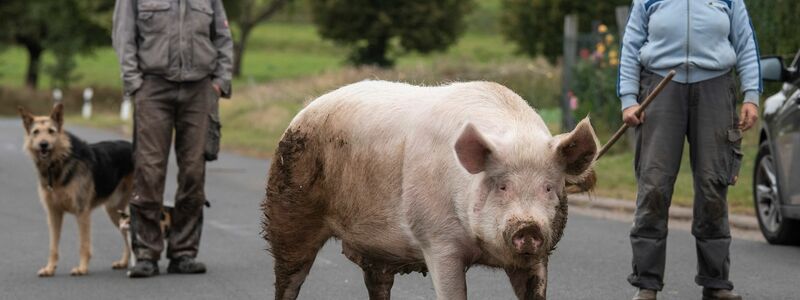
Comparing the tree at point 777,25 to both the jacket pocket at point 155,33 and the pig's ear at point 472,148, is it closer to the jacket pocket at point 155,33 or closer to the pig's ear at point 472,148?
the jacket pocket at point 155,33

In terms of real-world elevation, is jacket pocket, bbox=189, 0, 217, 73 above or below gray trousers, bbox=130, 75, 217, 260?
above

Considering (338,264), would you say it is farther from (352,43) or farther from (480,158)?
(352,43)

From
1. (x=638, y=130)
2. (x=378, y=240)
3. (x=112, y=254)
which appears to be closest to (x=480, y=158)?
(x=378, y=240)

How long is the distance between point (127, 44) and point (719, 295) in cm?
398

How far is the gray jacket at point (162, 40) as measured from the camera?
9.65 m

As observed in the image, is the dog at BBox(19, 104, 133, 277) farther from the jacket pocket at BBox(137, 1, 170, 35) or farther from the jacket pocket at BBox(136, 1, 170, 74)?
the jacket pocket at BBox(137, 1, 170, 35)

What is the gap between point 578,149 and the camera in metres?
5.52

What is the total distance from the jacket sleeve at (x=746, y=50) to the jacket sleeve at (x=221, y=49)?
11.5ft

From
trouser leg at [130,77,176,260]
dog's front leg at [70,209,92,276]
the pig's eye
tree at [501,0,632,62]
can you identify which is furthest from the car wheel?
tree at [501,0,632,62]

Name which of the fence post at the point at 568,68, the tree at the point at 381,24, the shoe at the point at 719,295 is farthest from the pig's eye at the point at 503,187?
the tree at the point at 381,24

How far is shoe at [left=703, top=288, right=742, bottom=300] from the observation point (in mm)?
7918

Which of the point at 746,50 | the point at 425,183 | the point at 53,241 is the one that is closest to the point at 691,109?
the point at 746,50

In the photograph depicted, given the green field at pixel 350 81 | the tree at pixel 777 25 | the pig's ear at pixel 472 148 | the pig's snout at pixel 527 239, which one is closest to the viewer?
the pig's snout at pixel 527 239

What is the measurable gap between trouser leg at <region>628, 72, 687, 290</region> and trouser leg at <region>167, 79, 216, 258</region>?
3.18 metres
